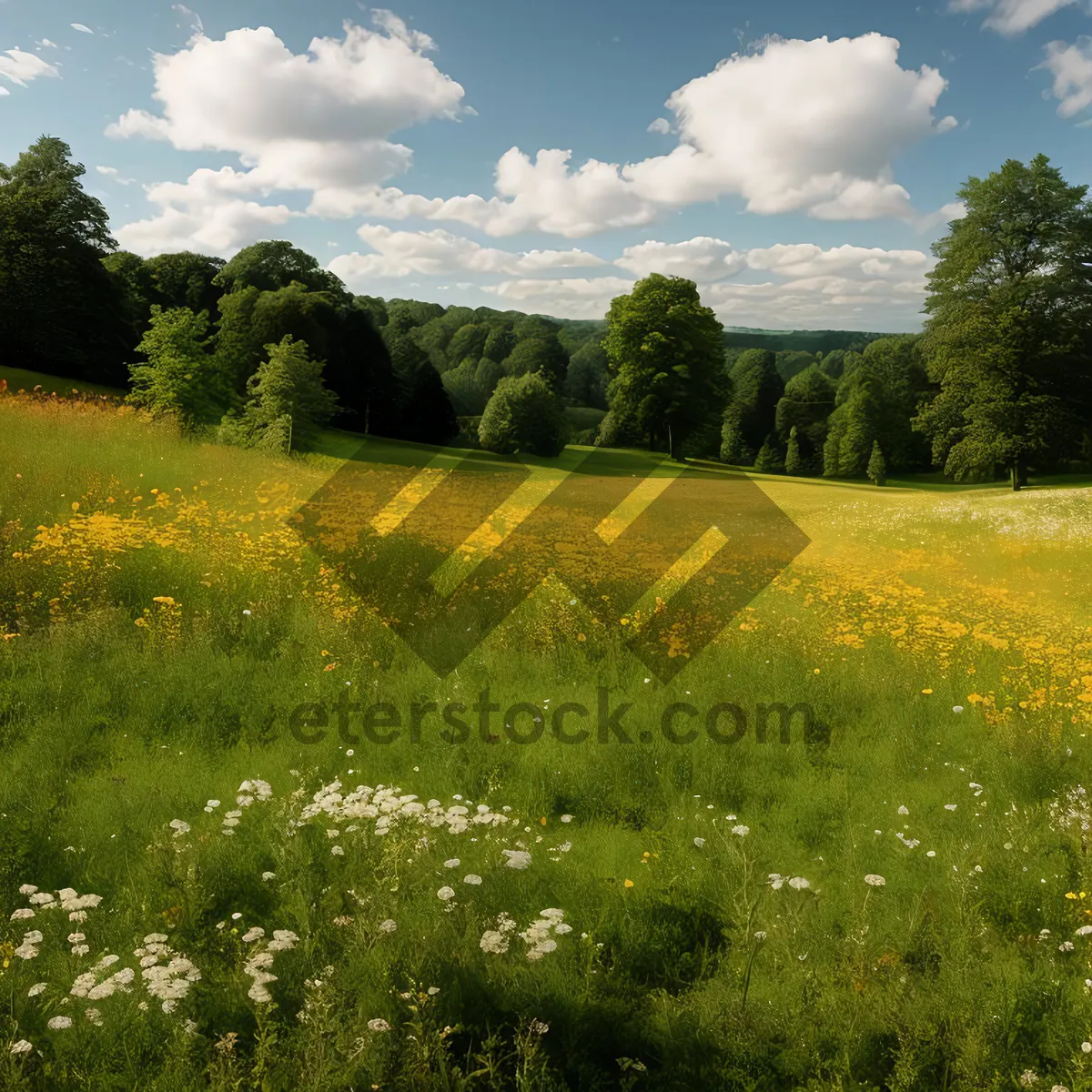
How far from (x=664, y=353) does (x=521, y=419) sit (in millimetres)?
9123

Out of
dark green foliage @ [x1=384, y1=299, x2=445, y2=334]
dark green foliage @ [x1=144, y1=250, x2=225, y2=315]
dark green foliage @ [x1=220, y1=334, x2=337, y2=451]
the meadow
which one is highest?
dark green foliage @ [x1=384, y1=299, x2=445, y2=334]

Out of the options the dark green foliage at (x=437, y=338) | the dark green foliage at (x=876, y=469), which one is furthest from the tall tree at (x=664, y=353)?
the dark green foliage at (x=437, y=338)

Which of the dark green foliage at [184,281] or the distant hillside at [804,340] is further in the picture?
the distant hillside at [804,340]

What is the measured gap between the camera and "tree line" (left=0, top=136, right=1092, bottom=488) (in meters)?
24.4

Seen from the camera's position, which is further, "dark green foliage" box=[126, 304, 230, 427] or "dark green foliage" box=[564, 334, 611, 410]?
"dark green foliage" box=[564, 334, 611, 410]

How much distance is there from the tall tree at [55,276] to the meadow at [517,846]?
2460 cm

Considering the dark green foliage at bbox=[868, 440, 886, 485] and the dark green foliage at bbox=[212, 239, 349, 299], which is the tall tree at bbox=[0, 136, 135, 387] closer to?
the dark green foliage at bbox=[212, 239, 349, 299]

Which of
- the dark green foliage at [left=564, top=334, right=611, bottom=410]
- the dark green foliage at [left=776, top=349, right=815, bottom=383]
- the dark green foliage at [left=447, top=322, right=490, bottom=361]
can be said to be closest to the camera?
the dark green foliage at [left=564, top=334, right=611, bottom=410]

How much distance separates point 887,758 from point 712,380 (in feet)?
124

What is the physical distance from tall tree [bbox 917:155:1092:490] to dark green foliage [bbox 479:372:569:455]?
18.9m

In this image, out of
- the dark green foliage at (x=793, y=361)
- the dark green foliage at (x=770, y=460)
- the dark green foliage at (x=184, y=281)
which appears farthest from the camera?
the dark green foliage at (x=793, y=361)

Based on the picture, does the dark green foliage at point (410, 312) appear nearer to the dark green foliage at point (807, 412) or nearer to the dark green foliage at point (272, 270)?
the dark green foliage at point (272, 270)

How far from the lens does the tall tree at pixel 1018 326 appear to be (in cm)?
2439

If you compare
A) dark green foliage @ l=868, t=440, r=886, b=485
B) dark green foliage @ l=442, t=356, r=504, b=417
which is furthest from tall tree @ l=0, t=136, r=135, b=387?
dark green foliage @ l=868, t=440, r=886, b=485
